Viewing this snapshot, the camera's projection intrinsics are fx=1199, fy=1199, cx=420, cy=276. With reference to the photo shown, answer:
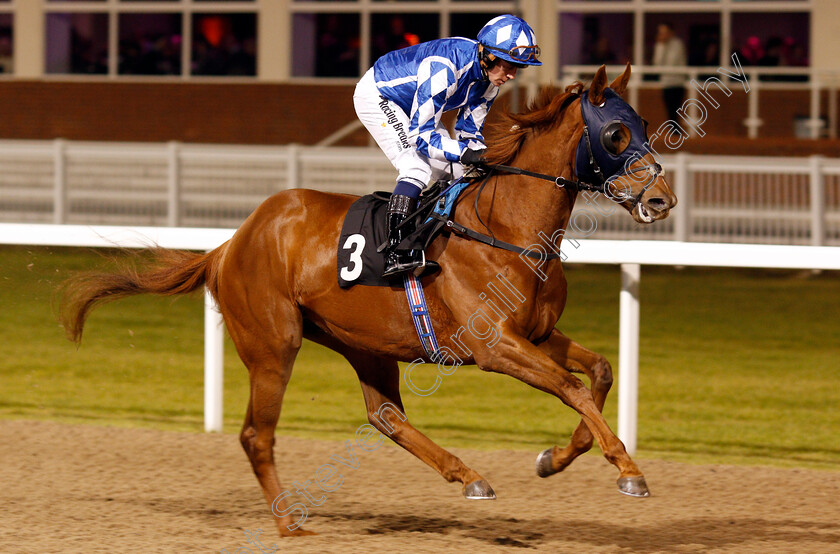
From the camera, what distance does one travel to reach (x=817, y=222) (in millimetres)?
11359

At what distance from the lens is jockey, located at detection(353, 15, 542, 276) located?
4246mm

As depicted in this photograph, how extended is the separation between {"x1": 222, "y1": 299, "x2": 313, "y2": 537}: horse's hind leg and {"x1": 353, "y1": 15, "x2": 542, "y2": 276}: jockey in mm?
526

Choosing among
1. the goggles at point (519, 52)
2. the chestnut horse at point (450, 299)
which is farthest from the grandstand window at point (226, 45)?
the goggles at point (519, 52)

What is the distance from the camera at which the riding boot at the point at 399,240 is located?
4.28 meters

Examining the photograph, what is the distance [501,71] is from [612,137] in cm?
52

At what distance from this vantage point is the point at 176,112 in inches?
689

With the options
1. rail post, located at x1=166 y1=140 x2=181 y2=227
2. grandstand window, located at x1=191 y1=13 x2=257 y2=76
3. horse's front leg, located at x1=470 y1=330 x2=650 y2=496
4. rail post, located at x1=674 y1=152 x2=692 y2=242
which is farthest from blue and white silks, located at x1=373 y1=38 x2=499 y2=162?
grandstand window, located at x1=191 y1=13 x2=257 y2=76

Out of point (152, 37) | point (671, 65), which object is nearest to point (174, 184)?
point (152, 37)

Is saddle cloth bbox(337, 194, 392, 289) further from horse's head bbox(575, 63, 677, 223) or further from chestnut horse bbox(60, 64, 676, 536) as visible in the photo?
horse's head bbox(575, 63, 677, 223)

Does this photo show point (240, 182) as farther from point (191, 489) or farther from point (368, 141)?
point (191, 489)

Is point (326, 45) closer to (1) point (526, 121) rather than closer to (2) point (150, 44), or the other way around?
(2) point (150, 44)

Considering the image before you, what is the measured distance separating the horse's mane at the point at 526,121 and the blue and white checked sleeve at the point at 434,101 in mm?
137

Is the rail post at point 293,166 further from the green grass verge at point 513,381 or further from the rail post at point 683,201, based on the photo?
the rail post at point 683,201

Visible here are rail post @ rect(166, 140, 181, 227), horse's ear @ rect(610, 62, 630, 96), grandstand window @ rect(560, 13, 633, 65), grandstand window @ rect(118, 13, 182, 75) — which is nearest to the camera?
horse's ear @ rect(610, 62, 630, 96)
